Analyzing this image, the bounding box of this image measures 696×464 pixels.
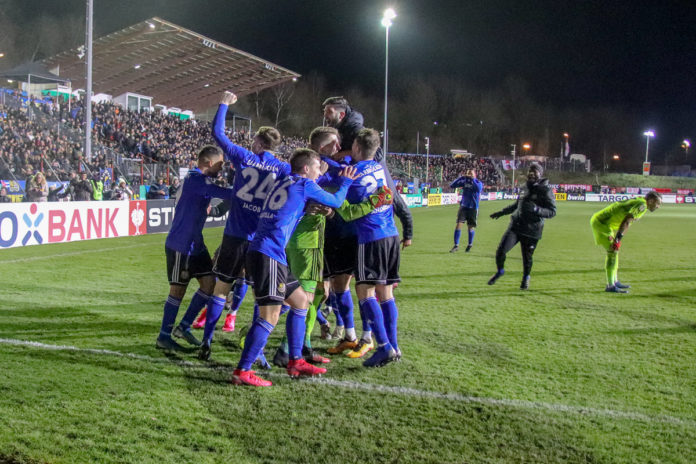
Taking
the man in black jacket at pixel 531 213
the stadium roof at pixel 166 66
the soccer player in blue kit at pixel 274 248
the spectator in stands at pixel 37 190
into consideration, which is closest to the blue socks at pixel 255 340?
the soccer player in blue kit at pixel 274 248

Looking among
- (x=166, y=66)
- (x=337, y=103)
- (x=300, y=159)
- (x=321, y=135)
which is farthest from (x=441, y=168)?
(x=300, y=159)

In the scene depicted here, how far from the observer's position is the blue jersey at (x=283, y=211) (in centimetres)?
442

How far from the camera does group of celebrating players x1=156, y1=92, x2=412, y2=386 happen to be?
14.6 feet

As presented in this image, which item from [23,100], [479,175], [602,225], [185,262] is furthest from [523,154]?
[185,262]

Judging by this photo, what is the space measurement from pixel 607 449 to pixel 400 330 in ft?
10.4

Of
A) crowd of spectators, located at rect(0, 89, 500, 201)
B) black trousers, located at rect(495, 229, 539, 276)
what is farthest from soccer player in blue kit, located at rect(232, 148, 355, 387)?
crowd of spectators, located at rect(0, 89, 500, 201)

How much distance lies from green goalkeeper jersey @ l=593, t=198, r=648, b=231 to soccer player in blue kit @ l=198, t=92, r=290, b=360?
6.42 metres

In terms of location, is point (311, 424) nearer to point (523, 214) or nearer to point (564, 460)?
point (564, 460)

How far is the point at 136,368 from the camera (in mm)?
4781

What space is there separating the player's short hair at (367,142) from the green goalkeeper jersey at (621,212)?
5.82 meters

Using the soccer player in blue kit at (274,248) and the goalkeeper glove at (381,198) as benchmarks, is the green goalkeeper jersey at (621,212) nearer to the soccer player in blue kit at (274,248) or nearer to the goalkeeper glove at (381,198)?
the goalkeeper glove at (381,198)

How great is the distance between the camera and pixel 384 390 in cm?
440

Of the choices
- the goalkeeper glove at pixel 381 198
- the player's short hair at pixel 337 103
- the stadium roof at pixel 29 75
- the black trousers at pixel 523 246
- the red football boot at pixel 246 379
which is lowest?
the red football boot at pixel 246 379

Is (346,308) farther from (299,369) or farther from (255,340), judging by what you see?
(255,340)
